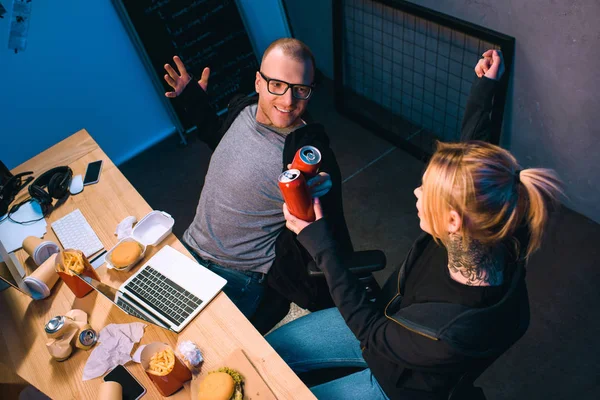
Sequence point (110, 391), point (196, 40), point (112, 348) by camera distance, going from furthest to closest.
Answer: point (196, 40)
point (112, 348)
point (110, 391)

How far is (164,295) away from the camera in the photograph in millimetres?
1511

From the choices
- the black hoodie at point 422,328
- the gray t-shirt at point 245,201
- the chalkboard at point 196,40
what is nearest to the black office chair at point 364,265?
the black hoodie at point 422,328

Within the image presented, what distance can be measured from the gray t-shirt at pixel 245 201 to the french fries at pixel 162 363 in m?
0.54

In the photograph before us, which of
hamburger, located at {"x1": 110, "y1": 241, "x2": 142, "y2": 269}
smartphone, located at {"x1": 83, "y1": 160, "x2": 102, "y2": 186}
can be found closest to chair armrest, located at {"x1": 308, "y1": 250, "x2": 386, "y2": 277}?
hamburger, located at {"x1": 110, "y1": 241, "x2": 142, "y2": 269}

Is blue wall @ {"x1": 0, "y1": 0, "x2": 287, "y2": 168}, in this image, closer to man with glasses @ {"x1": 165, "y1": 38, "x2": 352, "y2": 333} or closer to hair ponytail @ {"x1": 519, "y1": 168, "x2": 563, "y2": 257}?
man with glasses @ {"x1": 165, "y1": 38, "x2": 352, "y2": 333}

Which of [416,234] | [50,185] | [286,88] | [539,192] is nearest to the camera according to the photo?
[539,192]

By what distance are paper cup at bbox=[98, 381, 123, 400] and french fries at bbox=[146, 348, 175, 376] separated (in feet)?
0.49

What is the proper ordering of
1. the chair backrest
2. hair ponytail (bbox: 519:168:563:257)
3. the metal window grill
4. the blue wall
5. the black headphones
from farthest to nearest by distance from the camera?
1. the blue wall
2. the metal window grill
3. the black headphones
4. the chair backrest
5. hair ponytail (bbox: 519:168:563:257)

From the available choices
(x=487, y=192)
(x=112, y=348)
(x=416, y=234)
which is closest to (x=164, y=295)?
(x=112, y=348)

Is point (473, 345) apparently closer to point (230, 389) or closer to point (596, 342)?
point (230, 389)

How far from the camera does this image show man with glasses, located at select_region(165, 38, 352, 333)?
162 cm

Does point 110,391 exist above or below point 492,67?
below

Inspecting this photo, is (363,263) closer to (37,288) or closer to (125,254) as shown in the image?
(125,254)

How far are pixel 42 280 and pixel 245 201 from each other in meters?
0.75
